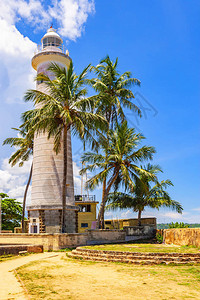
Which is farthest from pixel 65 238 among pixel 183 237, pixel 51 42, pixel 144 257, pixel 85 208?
pixel 85 208

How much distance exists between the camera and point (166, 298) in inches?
282

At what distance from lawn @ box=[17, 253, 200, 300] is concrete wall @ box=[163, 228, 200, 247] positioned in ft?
17.7

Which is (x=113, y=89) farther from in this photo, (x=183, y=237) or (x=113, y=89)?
(x=183, y=237)

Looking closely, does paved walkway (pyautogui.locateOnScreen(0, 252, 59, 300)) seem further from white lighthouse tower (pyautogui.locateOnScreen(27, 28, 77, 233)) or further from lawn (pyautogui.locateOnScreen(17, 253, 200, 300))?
white lighthouse tower (pyautogui.locateOnScreen(27, 28, 77, 233))

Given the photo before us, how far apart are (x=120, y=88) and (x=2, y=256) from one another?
18.7 metres

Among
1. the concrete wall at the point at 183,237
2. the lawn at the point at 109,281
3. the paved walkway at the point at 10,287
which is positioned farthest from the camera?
the concrete wall at the point at 183,237

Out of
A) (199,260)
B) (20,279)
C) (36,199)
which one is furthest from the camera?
(36,199)

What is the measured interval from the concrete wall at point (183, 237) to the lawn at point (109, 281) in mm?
5398

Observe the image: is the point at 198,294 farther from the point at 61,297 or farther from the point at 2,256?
the point at 2,256

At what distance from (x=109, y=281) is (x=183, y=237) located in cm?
976

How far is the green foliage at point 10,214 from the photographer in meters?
40.2

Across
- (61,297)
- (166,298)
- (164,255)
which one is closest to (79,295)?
(61,297)

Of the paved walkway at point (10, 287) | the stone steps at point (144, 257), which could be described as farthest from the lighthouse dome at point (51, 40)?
the paved walkway at point (10, 287)

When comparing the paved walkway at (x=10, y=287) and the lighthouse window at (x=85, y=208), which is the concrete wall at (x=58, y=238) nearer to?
the paved walkway at (x=10, y=287)
